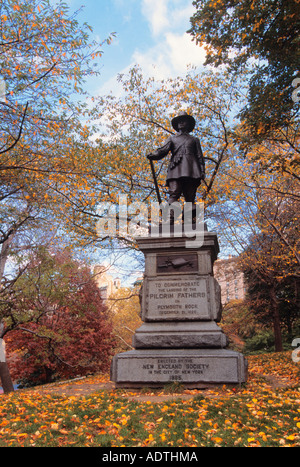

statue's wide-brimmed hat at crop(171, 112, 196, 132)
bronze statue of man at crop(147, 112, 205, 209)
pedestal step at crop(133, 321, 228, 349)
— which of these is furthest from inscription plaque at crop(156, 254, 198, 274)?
statue's wide-brimmed hat at crop(171, 112, 196, 132)

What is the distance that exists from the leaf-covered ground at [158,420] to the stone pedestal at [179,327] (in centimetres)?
46

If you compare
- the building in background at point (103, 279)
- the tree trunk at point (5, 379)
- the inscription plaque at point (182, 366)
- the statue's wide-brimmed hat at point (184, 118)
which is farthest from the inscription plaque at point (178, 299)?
the tree trunk at point (5, 379)

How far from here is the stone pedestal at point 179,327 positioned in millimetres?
5918

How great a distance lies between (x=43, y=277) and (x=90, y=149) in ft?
18.3

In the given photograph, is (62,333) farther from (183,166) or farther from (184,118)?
(184,118)

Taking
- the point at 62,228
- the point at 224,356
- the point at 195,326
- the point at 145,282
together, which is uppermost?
the point at 62,228

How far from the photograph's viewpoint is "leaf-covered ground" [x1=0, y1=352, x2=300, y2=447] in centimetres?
349

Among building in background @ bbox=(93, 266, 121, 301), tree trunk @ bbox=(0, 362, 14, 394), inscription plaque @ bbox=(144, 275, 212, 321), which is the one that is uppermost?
building in background @ bbox=(93, 266, 121, 301)

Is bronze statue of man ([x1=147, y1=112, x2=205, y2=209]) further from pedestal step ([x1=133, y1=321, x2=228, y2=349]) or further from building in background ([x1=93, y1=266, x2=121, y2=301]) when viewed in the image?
building in background ([x1=93, y1=266, x2=121, y2=301])

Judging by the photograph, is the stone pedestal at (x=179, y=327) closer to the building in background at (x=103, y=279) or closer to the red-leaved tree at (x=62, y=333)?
the red-leaved tree at (x=62, y=333)

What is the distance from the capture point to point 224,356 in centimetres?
586

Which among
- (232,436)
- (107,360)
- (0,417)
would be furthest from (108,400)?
(107,360)

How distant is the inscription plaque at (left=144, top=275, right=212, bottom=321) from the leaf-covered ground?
1.49 m
